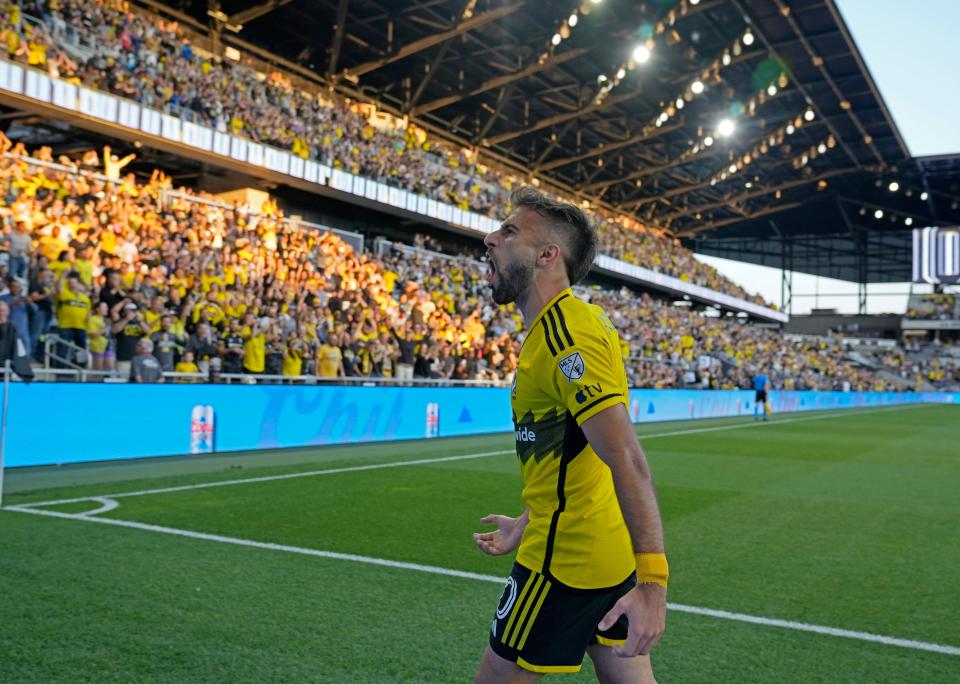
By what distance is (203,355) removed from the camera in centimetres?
1480

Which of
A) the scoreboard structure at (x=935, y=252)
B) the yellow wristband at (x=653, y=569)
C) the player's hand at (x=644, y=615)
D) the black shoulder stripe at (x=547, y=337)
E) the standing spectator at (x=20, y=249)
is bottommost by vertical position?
the player's hand at (x=644, y=615)

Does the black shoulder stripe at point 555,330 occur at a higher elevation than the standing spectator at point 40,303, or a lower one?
lower

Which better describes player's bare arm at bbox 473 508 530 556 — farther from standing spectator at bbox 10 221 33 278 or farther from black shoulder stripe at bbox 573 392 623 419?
standing spectator at bbox 10 221 33 278

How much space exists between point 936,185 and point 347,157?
45.8m

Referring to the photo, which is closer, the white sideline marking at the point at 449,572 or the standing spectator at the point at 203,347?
the white sideline marking at the point at 449,572

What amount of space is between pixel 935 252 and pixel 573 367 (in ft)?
237

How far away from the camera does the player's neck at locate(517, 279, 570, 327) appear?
2.58 m

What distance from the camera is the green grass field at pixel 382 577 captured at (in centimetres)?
432

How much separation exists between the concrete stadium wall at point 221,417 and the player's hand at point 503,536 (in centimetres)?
958

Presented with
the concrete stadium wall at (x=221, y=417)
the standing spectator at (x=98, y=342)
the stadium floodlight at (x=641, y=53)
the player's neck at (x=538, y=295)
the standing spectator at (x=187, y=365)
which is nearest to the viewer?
the player's neck at (x=538, y=295)

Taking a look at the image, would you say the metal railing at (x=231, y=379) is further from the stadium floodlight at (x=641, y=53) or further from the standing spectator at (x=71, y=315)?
the stadium floodlight at (x=641, y=53)

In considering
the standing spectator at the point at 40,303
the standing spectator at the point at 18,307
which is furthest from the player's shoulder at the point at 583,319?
the standing spectator at the point at 40,303

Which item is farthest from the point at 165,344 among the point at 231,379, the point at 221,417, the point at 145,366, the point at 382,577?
the point at 382,577

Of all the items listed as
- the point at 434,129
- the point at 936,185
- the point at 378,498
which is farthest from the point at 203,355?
the point at 936,185
